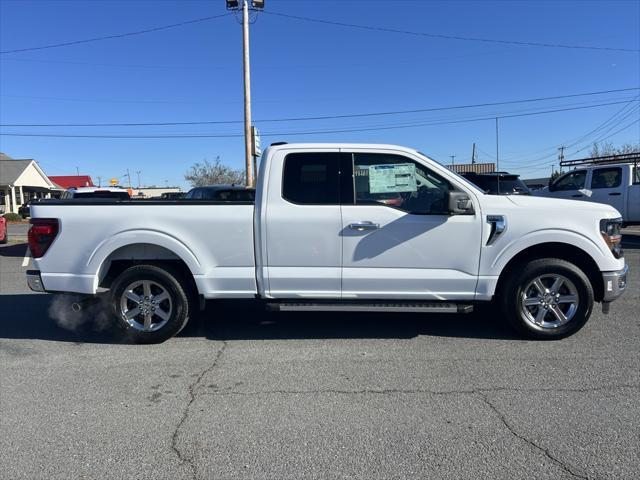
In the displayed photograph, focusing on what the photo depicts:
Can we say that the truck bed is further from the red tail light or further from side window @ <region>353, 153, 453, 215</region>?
side window @ <region>353, 153, 453, 215</region>

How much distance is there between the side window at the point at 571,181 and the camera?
13.2 meters

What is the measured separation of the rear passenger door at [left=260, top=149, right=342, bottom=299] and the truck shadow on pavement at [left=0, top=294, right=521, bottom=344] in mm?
686

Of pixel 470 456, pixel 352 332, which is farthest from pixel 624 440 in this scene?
pixel 352 332

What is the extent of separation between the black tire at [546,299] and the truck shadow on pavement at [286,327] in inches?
12.1

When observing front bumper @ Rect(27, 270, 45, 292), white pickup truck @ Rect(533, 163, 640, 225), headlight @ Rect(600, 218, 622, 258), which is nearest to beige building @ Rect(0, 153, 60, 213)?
white pickup truck @ Rect(533, 163, 640, 225)

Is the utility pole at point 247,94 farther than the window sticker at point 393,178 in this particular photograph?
Yes

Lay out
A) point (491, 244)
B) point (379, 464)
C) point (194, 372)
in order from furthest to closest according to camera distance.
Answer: point (491, 244), point (194, 372), point (379, 464)

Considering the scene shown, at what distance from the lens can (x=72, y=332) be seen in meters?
5.67

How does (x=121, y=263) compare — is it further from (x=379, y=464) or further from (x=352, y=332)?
(x=379, y=464)

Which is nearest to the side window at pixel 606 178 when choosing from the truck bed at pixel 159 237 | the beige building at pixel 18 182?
the truck bed at pixel 159 237

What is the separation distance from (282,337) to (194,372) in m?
1.20

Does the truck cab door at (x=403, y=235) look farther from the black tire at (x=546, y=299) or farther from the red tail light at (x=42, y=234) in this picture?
the red tail light at (x=42, y=234)

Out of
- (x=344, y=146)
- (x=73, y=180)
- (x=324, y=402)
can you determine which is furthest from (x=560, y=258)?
(x=73, y=180)

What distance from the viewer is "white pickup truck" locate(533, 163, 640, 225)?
41.1 feet
